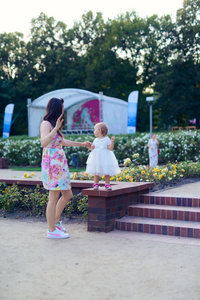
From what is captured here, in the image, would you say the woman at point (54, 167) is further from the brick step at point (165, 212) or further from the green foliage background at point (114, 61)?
the green foliage background at point (114, 61)

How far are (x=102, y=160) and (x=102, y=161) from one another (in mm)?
15

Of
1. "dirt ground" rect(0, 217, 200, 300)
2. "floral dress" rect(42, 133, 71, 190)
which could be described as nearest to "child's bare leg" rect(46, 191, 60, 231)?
"floral dress" rect(42, 133, 71, 190)

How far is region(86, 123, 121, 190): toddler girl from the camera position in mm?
5414

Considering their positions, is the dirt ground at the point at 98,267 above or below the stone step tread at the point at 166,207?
below

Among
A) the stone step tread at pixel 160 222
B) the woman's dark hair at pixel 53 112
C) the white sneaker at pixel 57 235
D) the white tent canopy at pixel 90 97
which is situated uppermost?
the white tent canopy at pixel 90 97

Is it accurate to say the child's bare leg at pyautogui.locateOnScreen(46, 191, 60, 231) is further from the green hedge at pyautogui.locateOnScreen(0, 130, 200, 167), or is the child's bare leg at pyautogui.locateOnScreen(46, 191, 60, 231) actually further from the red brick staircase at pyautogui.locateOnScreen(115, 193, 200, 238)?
the green hedge at pyautogui.locateOnScreen(0, 130, 200, 167)

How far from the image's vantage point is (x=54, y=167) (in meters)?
4.95

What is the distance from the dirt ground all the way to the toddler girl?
2.83 ft

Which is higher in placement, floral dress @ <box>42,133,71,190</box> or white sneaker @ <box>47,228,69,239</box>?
floral dress @ <box>42,133,71,190</box>

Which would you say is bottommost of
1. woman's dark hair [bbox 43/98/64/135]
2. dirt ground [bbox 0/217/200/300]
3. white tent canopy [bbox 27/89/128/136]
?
dirt ground [bbox 0/217/200/300]

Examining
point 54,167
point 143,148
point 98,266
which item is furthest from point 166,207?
point 143,148

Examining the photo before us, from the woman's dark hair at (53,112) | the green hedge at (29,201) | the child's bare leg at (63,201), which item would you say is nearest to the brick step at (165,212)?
the green hedge at (29,201)

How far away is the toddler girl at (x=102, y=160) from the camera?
17.8 ft

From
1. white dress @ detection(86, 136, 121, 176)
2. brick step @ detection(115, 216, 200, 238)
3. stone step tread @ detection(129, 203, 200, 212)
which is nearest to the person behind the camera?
brick step @ detection(115, 216, 200, 238)
